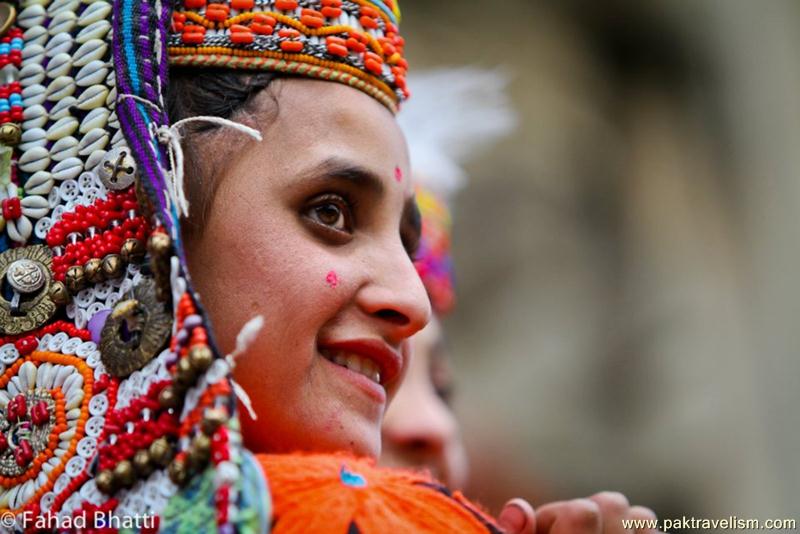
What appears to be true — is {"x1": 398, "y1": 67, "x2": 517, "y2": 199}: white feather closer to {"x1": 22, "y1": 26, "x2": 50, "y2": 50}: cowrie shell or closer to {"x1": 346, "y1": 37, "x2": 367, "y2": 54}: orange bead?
{"x1": 346, "y1": 37, "x2": 367, "y2": 54}: orange bead

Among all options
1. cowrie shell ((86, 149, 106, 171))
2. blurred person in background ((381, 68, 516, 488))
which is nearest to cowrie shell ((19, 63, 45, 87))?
cowrie shell ((86, 149, 106, 171))

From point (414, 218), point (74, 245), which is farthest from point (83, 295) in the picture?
point (414, 218)

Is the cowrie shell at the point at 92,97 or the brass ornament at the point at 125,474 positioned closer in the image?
the brass ornament at the point at 125,474

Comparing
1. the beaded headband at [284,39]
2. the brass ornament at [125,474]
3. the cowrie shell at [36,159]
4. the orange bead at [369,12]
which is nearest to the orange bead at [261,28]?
the beaded headband at [284,39]

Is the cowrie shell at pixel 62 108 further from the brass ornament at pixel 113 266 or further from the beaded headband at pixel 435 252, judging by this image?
the beaded headband at pixel 435 252

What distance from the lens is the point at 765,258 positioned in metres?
6.46

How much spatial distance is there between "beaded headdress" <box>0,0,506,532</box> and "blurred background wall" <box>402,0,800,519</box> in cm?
412

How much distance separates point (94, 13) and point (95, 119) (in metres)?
0.22

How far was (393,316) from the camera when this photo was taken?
6.03 feet

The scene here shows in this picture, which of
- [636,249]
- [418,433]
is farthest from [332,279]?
[636,249]

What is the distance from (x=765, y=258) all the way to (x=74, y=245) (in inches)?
215

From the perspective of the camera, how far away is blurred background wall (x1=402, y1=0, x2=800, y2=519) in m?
6.13

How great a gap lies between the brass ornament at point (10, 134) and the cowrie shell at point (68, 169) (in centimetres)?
11

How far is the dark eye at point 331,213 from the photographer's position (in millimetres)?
1819
